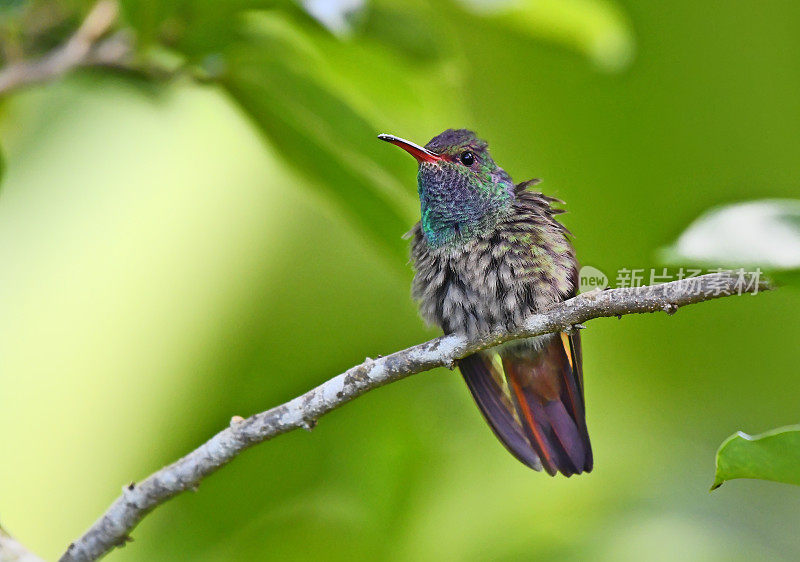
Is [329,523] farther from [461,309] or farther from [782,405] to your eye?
[782,405]

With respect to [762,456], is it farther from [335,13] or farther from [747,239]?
[335,13]

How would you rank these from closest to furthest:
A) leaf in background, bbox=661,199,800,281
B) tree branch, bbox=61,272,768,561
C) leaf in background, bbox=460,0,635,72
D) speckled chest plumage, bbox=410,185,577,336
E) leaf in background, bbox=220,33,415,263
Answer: leaf in background, bbox=661,199,800,281 → tree branch, bbox=61,272,768,561 → speckled chest plumage, bbox=410,185,577,336 → leaf in background, bbox=220,33,415,263 → leaf in background, bbox=460,0,635,72

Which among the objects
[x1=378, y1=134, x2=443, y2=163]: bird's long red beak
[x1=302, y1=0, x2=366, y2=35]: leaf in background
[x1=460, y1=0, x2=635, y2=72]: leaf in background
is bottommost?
[x1=378, y1=134, x2=443, y2=163]: bird's long red beak

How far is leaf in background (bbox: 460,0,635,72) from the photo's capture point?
2.19 meters

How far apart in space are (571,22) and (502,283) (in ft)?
3.28

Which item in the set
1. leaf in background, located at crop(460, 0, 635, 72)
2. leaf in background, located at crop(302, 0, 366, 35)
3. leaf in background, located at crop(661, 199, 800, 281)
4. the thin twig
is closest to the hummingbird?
leaf in background, located at crop(302, 0, 366, 35)

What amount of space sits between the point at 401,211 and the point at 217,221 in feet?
6.17

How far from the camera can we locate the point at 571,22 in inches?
87.1

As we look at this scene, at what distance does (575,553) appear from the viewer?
8.18 ft

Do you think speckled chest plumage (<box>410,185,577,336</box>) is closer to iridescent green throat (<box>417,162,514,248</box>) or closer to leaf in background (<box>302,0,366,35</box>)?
iridescent green throat (<box>417,162,514,248</box>)

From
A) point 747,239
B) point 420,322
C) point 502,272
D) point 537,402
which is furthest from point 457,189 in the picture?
point 420,322

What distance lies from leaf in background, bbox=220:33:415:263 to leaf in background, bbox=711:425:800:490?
91 centimetres

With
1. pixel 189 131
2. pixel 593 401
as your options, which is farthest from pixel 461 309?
pixel 189 131

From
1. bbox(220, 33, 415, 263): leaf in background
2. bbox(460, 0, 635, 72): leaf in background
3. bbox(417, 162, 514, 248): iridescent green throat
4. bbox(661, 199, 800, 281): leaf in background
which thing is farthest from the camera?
bbox(460, 0, 635, 72): leaf in background
